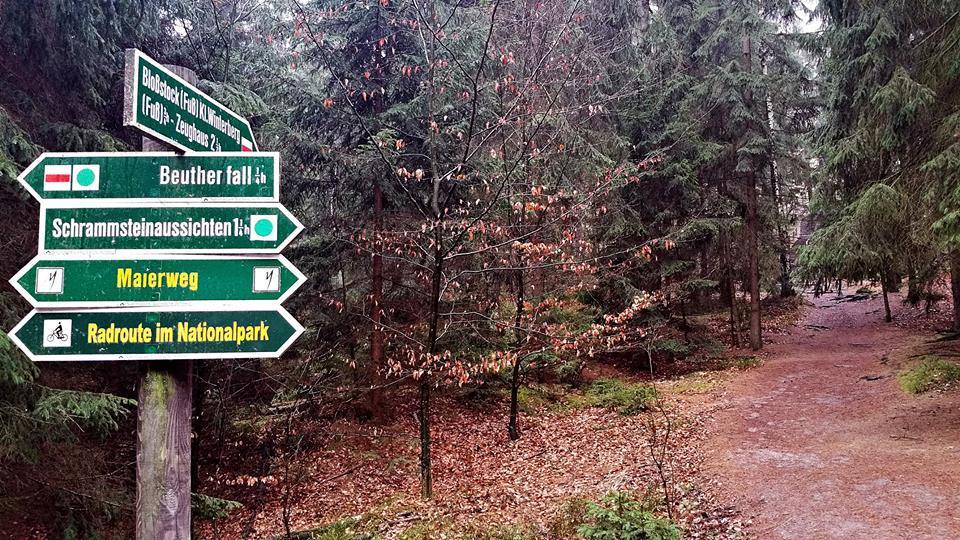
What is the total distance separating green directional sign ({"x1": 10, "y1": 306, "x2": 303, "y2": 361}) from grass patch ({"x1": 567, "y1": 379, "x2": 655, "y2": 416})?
431 inches

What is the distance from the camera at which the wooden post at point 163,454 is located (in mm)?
2576

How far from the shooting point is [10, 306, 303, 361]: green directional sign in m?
2.46

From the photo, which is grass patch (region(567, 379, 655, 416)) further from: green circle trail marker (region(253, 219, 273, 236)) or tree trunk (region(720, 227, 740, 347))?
green circle trail marker (region(253, 219, 273, 236))

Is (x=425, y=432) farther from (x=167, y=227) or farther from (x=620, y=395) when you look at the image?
(x=620, y=395)

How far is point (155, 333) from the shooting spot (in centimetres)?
253

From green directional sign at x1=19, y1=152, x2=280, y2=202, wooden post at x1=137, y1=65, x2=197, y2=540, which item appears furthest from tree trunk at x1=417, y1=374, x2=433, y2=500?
green directional sign at x1=19, y1=152, x2=280, y2=202

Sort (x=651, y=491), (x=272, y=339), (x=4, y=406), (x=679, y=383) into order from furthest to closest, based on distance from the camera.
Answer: (x=679, y=383) < (x=651, y=491) < (x=4, y=406) < (x=272, y=339)

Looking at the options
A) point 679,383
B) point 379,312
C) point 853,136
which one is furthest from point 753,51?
point 379,312

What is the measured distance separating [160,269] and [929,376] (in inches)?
543

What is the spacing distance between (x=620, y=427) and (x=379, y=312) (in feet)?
18.1

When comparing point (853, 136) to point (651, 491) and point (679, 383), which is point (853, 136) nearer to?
point (679, 383)

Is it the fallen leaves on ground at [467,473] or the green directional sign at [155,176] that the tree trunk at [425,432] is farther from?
the green directional sign at [155,176]

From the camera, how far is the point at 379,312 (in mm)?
10758

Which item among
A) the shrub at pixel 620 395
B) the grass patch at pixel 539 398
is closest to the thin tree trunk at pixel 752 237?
the shrub at pixel 620 395
